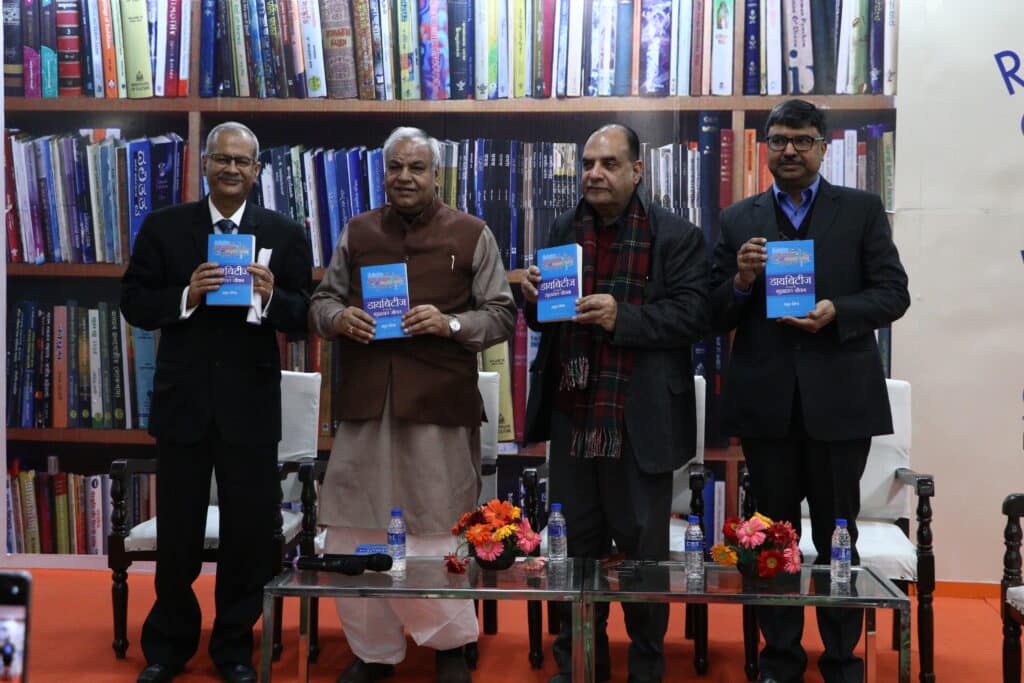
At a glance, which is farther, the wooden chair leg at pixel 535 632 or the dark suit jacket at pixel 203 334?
the wooden chair leg at pixel 535 632

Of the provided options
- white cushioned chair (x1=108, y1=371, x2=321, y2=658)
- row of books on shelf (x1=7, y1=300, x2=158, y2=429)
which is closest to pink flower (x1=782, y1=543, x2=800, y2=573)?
white cushioned chair (x1=108, y1=371, x2=321, y2=658)

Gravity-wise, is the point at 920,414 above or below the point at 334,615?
above

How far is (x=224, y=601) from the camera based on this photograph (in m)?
3.60

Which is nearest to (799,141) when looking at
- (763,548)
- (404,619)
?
(763,548)

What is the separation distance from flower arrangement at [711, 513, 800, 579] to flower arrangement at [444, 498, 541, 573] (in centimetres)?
51

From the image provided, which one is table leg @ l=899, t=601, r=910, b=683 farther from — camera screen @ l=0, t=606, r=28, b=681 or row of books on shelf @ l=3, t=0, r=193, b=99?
row of books on shelf @ l=3, t=0, r=193, b=99

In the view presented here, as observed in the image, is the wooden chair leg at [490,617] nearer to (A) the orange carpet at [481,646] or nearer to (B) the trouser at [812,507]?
(A) the orange carpet at [481,646]

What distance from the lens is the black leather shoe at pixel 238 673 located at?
11.4 ft

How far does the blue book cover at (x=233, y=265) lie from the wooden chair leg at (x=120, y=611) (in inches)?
40.2

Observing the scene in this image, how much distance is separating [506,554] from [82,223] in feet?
8.85

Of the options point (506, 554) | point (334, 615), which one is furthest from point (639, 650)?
point (334, 615)

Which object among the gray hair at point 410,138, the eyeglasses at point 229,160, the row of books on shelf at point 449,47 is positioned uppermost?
the row of books on shelf at point 449,47

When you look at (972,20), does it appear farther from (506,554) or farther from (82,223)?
(82,223)

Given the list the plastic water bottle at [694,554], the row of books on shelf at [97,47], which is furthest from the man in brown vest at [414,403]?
the row of books on shelf at [97,47]
